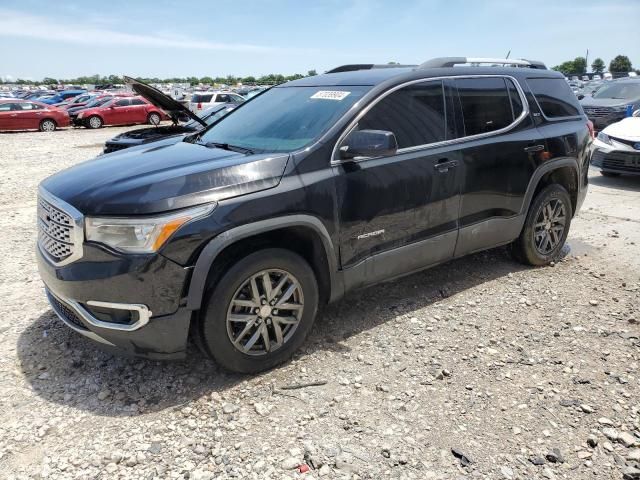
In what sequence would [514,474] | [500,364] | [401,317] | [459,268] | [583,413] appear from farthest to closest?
[459,268] < [401,317] < [500,364] < [583,413] < [514,474]

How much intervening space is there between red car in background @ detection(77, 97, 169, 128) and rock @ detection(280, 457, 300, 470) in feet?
76.9

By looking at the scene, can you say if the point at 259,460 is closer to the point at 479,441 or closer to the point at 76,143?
the point at 479,441

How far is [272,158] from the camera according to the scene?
3.10 metres

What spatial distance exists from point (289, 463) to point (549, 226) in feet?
11.9

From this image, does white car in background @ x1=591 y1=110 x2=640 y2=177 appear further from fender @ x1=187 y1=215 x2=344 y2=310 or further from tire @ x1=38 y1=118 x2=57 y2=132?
tire @ x1=38 y1=118 x2=57 y2=132

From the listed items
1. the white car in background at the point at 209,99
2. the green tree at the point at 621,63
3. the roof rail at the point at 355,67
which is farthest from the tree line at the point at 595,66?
the roof rail at the point at 355,67

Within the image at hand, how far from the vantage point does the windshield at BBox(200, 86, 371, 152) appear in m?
3.43

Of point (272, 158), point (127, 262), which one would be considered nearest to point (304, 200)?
point (272, 158)

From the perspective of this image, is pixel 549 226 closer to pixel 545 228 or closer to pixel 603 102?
pixel 545 228

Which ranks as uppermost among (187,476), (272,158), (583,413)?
(272,158)

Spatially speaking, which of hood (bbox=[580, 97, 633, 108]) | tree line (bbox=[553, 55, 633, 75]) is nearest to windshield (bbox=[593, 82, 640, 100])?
hood (bbox=[580, 97, 633, 108])

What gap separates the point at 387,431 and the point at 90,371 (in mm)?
1935

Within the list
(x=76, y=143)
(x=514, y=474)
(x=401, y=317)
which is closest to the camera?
(x=514, y=474)

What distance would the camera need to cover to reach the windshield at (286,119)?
343cm
